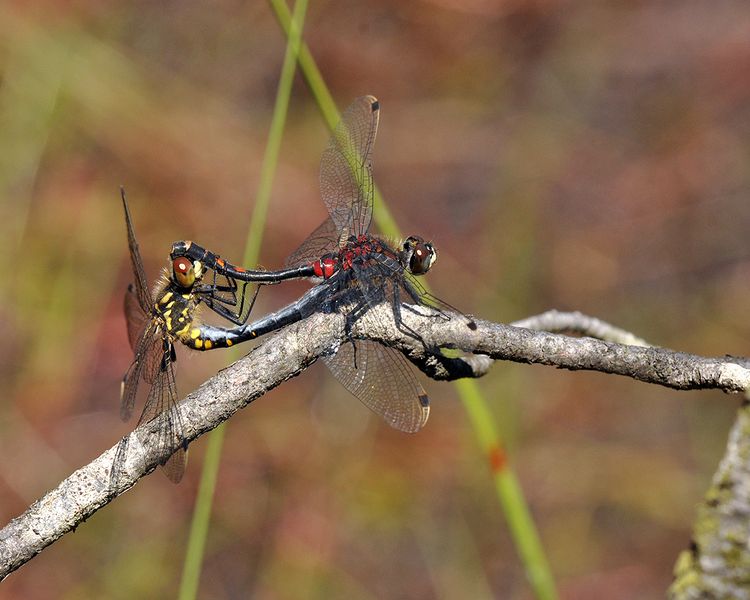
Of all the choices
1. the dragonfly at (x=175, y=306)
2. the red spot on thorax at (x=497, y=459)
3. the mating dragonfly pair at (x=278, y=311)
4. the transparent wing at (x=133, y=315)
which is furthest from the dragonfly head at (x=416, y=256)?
the transparent wing at (x=133, y=315)

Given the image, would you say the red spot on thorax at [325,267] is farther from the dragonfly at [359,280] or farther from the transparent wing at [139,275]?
the transparent wing at [139,275]

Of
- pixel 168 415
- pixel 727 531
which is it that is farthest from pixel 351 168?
pixel 727 531

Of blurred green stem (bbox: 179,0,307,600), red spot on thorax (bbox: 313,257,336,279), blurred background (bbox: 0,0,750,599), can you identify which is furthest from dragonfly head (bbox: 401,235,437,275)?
blurred background (bbox: 0,0,750,599)

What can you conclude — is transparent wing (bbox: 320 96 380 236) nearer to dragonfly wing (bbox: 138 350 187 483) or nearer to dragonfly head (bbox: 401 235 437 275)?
dragonfly head (bbox: 401 235 437 275)

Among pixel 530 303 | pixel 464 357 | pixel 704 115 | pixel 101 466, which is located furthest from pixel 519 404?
pixel 101 466

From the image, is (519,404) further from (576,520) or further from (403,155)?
(403,155)

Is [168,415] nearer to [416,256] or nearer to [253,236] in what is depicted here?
[253,236]
